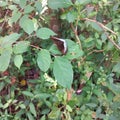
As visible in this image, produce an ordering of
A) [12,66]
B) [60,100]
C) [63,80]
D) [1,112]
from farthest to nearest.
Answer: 1. [12,66]
2. [1,112]
3. [60,100]
4. [63,80]

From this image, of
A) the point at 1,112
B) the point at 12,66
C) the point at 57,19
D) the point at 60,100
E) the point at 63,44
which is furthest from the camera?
the point at 57,19

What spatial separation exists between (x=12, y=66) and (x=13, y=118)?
0.28 m

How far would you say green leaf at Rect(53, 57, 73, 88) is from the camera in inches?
33.8

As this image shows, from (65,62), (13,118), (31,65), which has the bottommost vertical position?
(13,118)

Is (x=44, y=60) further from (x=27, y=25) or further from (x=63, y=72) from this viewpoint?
(x=27, y=25)

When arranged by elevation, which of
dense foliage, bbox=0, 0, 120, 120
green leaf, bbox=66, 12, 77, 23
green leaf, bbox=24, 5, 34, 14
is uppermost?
green leaf, bbox=24, 5, 34, 14

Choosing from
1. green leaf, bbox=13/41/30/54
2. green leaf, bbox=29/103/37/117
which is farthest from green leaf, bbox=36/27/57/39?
green leaf, bbox=29/103/37/117

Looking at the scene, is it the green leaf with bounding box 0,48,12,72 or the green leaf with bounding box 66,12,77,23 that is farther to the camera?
the green leaf with bounding box 66,12,77,23

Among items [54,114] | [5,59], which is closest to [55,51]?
[5,59]

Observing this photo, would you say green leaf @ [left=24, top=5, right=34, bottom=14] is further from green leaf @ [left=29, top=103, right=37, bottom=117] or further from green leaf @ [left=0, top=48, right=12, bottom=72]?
green leaf @ [left=29, top=103, right=37, bottom=117]

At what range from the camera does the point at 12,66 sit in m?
1.60

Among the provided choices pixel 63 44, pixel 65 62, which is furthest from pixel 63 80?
pixel 63 44

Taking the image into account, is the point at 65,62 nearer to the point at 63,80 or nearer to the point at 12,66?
the point at 63,80

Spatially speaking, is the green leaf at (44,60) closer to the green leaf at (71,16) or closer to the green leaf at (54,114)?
the green leaf at (71,16)
